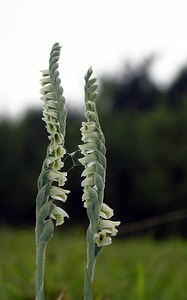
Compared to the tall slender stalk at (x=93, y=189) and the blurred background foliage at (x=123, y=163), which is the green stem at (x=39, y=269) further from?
the blurred background foliage at (x=123, y=163)

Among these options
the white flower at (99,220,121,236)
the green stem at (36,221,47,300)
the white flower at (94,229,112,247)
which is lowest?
the green stem at (36,221,47,300)

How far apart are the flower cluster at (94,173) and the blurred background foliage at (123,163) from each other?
28.8 meters

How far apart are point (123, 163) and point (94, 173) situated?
3574 centimetres

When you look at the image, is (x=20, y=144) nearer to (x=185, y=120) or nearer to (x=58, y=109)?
(x=185, y=120)

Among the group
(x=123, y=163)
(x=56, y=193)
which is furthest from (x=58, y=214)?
(x=123, y=163)

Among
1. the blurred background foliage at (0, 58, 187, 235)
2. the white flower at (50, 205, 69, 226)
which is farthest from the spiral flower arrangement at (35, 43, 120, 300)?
the blurred background foliage at (0, 58, 187, 235)

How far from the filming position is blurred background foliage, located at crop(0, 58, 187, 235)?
34.1 meters

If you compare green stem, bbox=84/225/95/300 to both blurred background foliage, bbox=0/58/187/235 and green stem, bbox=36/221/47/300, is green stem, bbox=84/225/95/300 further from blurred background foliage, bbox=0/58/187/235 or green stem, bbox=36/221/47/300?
blurred background foliage, bbox=0/58/187/235

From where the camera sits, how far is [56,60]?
1.17 meters

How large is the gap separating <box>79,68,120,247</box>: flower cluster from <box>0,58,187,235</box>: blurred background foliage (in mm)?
28817

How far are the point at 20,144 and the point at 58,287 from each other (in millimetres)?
33229

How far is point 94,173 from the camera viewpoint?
42.8 inches

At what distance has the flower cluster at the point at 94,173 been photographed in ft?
3.51

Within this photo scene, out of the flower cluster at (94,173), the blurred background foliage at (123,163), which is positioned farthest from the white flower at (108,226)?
the blurred background foliage at (123,163)
